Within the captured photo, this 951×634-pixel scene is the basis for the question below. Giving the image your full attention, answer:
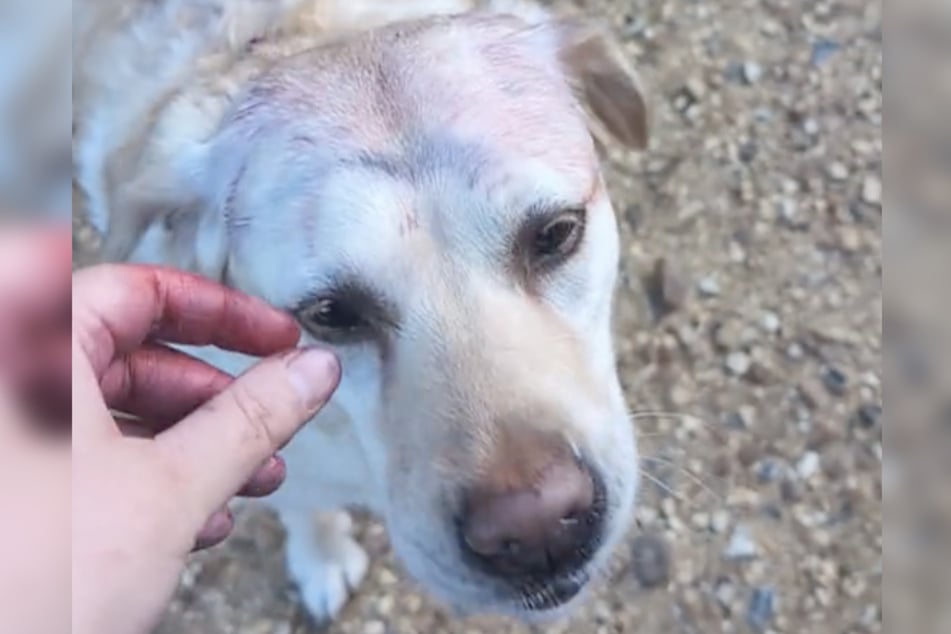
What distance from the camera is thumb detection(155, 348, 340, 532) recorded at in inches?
30.7

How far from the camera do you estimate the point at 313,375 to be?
2.99 feet

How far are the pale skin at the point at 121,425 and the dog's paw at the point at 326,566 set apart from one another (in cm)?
48

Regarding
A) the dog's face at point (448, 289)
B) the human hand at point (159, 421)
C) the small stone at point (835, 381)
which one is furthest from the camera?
the small stone at point (835, 381)

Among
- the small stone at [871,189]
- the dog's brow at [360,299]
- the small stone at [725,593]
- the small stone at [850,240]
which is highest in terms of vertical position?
the dog's brow at [360,299]

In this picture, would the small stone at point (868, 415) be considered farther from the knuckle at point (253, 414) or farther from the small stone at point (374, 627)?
the knuckle at point (253, 414)

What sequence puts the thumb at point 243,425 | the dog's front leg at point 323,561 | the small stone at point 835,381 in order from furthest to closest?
the small stone at point 835,381 < the dog's front leg at point 323,561 < the thumb at point 243,425

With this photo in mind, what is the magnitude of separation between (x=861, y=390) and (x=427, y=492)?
0.93 meters

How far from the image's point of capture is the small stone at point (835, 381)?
1.74 m

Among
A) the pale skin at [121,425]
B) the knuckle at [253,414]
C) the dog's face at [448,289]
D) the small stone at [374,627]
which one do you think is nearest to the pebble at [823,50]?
the dog's face at [448,289]

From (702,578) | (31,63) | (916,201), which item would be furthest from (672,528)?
(31,63)

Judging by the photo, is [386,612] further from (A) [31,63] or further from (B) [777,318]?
(A) [31,63]

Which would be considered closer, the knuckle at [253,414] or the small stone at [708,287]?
the knuckle at [253,414]

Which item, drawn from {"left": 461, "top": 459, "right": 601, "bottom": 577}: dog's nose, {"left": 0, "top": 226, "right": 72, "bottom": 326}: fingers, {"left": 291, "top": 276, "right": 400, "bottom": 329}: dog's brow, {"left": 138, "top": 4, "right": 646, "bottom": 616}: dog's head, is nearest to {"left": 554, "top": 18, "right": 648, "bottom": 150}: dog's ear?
{"left": 138, "top": 4, "right": 646, "bottom": 616}: dog's head

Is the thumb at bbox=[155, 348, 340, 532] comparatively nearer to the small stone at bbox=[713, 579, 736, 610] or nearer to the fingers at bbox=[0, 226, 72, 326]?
the fingers at bbox=[0, 226, 72, 326]
